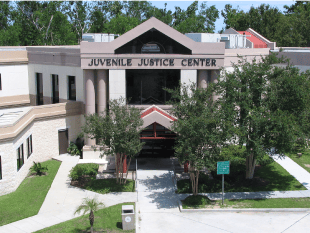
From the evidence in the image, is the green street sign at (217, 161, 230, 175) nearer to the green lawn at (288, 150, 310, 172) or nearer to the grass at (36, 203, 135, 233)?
the grass at (36, 203, 135, 233)

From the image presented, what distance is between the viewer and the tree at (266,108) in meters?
24.2

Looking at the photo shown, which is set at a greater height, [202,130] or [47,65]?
[47,65]

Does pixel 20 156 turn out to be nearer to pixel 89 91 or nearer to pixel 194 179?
pixel 89 91

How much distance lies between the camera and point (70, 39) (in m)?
81.4

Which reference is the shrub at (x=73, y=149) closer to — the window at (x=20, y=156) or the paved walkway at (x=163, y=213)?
the paved walkway at (x=163, y=213)

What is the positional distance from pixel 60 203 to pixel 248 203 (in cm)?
1172

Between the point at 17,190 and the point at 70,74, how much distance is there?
12932mm

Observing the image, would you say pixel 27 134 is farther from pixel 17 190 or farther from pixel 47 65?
pixel 47 65

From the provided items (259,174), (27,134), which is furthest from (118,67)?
(259,174)

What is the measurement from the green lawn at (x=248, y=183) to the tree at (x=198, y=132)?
192 cm

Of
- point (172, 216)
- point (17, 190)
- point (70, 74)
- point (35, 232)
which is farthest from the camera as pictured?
point (70, 74)

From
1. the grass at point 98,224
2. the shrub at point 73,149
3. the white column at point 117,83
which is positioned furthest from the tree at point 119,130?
the shrub at point 73,149

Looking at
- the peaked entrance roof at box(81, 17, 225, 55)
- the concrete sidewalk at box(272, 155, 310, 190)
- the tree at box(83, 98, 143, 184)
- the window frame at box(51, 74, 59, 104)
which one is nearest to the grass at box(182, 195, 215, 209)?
the tree at box(83, 98, 143, 184)

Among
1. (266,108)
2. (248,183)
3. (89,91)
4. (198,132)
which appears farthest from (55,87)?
(266,108)
